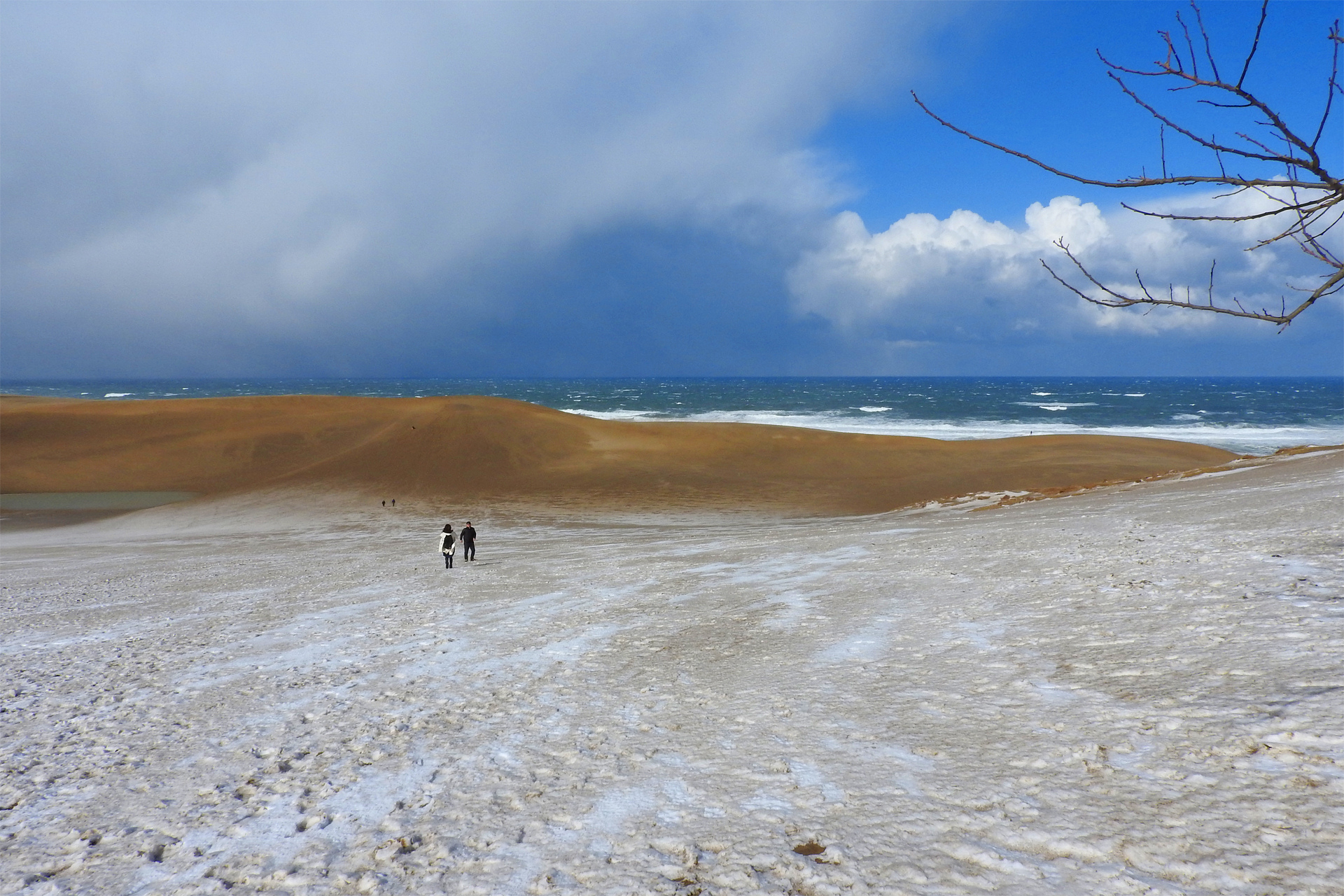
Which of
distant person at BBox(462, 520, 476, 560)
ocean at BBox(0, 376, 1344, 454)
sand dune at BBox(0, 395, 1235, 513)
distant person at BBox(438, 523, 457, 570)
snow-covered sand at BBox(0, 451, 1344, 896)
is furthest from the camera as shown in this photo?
ocean at BBox(0, 376, 1344, 454)

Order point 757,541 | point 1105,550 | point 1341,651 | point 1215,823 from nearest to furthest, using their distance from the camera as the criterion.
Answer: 1. point 1215,823
2. point 1341,651
3. point 1105,550
4. point 757,541

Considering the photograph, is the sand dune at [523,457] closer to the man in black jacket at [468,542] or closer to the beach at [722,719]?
the man in black jacket at [468,542]

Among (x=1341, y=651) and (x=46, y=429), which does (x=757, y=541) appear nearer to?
(x=1341, y=651)

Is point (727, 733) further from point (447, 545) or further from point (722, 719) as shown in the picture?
point (447, 545)

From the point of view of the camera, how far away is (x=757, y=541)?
16.2 metres

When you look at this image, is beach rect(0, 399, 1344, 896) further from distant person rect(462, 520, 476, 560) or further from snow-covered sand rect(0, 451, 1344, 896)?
distant person rect(462, 520, 476, 560)

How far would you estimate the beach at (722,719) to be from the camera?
3.68 metres

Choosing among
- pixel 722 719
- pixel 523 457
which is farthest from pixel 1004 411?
pixel 722 719

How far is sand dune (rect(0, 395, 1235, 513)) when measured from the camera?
1121 inches

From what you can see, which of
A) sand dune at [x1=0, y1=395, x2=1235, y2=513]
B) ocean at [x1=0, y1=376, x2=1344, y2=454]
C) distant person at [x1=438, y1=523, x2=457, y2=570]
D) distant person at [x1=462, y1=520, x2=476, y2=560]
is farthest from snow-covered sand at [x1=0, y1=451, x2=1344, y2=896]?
ocean at [x1=0, y1=376, x2=1344, y2=454]

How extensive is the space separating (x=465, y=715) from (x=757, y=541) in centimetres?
1096

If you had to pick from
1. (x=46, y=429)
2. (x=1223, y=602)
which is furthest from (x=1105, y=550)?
(x=46, y=429)

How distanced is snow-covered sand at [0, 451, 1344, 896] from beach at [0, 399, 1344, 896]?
1.1 inches

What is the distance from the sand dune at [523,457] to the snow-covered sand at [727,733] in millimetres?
16841
